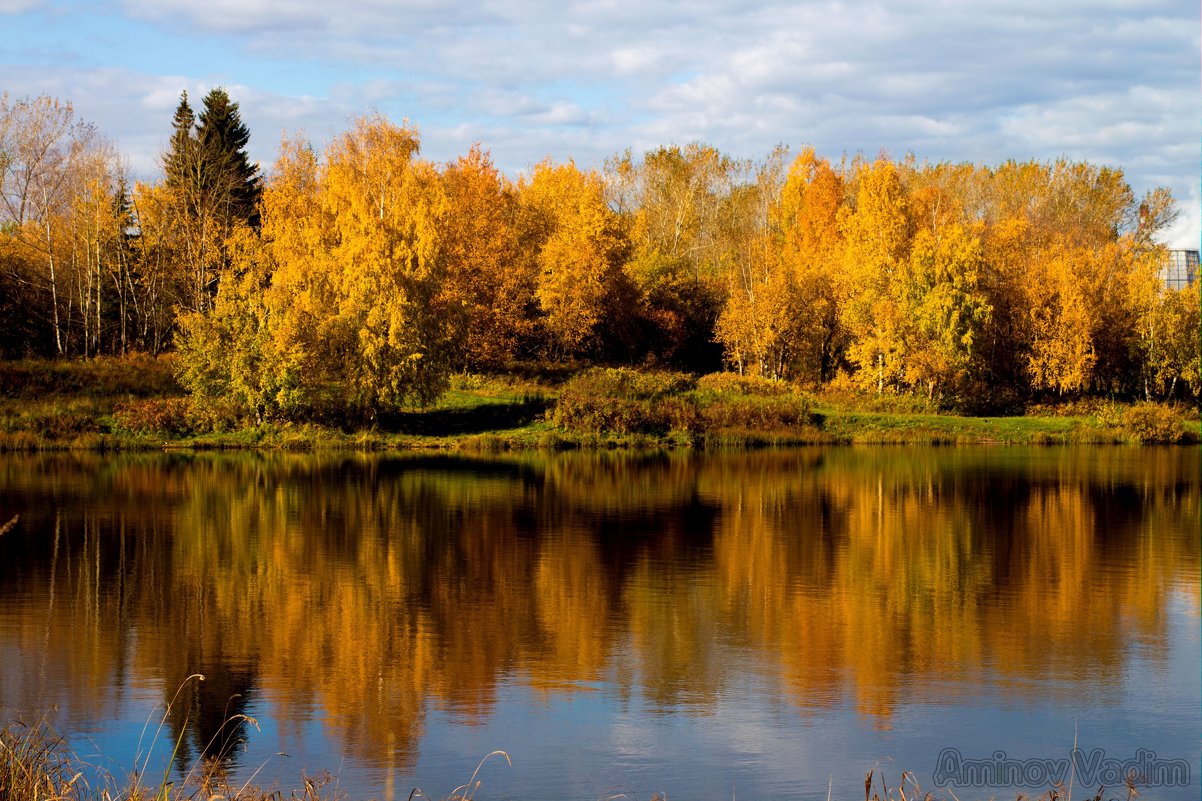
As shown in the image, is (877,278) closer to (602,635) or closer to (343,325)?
(343,325)

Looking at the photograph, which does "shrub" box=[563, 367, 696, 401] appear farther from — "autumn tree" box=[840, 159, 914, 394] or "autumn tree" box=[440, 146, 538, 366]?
"autumn tree" box=[840, 159, 914, 394]

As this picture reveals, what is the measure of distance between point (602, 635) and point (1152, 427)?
147ft

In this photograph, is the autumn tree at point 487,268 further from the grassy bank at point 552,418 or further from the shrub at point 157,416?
the shrub at point 157,416

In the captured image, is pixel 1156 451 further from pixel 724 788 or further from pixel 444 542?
pixel 724 788

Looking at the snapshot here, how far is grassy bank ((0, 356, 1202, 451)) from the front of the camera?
44.4 metres

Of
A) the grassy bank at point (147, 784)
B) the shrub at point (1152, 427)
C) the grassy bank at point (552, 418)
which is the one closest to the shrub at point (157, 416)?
the grassy bank at point (552, 418)

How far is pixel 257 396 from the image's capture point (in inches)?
1732

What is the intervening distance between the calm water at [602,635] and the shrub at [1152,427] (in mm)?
24965

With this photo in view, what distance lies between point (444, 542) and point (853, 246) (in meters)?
42.4

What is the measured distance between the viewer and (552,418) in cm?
4762

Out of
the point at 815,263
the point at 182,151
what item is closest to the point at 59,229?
the point at 182,151

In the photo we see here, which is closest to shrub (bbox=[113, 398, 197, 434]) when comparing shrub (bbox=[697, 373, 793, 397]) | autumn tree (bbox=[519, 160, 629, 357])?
autumn tree (bbox=[519, 160, 629, 357])

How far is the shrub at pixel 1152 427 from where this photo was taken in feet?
173

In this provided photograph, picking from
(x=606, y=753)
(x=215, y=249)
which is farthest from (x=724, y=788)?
(x=215, y=249)
